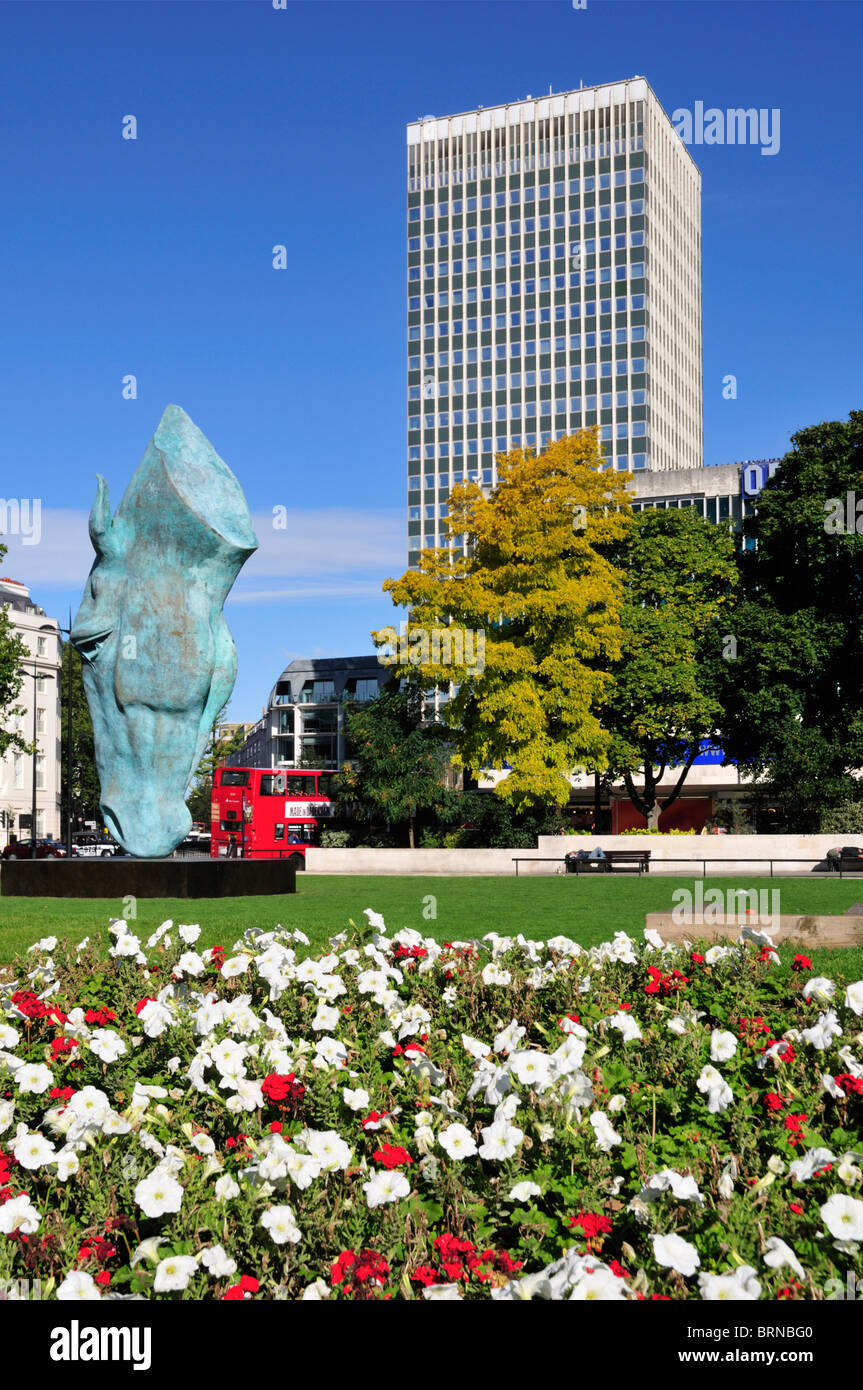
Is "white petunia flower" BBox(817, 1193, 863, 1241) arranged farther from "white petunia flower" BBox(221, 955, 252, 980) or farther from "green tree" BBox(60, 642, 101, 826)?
"green tree" BBox(60, 642, 101, 826)

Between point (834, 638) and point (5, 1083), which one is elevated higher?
point (834, 638)

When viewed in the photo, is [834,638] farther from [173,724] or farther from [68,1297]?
[68,1297]

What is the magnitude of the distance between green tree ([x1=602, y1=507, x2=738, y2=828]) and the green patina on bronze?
20.3 metres

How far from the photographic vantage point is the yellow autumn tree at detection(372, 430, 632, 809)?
108 feet

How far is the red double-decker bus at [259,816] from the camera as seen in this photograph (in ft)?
126

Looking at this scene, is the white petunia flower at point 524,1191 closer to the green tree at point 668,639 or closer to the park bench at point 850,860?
the park bench at point 850,860

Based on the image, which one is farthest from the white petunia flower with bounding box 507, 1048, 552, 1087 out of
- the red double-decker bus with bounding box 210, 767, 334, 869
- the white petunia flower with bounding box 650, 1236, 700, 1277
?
the red double-decker bus with bounding box 210, 767, 334, 869

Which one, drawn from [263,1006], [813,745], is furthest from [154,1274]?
[813,745]

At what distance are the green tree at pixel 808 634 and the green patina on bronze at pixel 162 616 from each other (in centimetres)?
2065

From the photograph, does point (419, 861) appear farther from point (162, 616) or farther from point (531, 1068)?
point (531, 1068)

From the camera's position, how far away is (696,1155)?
456cm

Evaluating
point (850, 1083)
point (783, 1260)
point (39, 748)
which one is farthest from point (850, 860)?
point (39, 748)

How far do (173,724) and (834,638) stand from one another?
2272 cm

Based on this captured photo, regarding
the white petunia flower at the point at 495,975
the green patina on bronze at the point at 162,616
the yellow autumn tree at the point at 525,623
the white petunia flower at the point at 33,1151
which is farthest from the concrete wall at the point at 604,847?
the white petunia flower at the point at 33,1151
